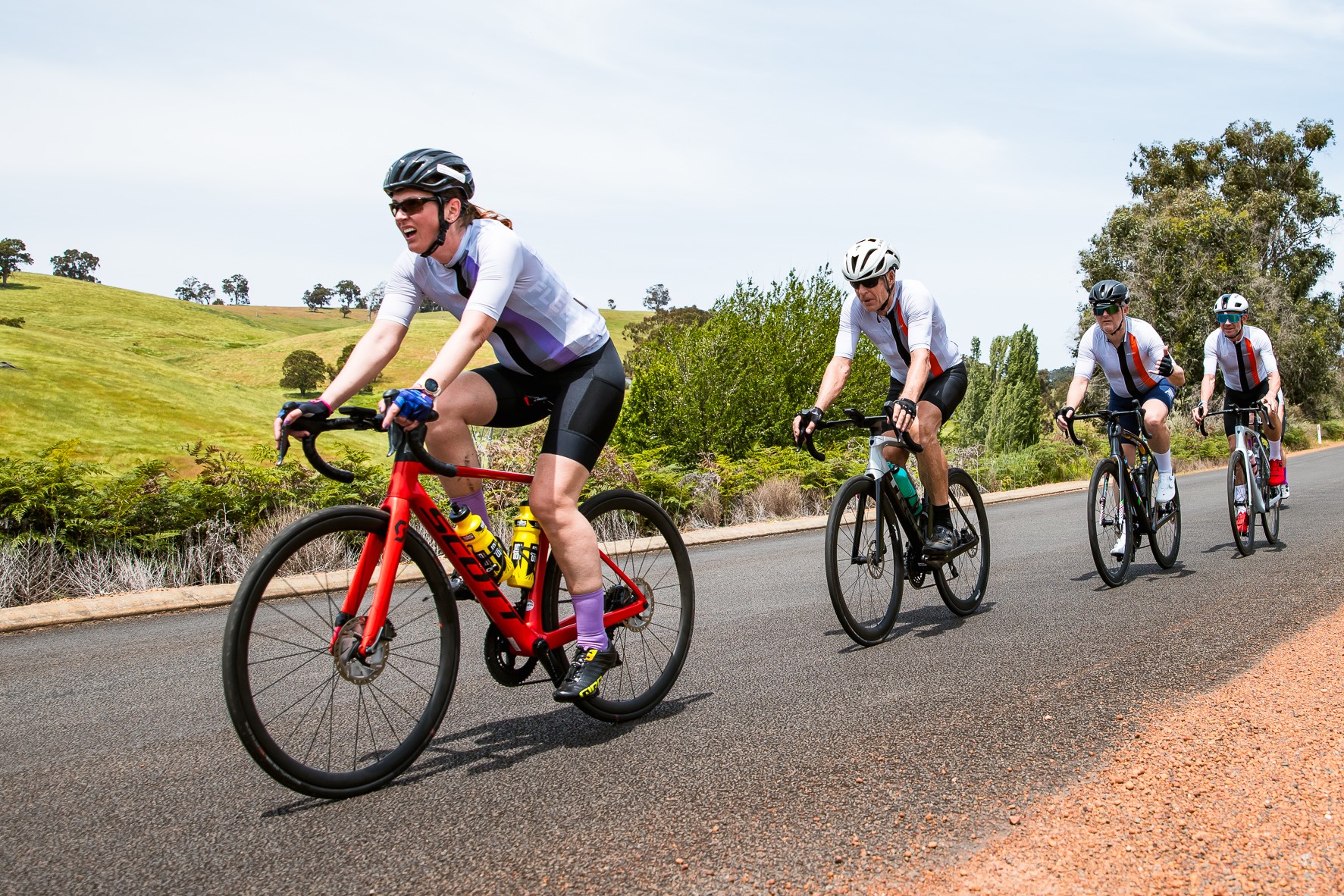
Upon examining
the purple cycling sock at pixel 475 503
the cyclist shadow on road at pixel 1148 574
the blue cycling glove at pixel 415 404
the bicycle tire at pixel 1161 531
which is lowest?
the cyclist shadow on road at pixel 1148 574

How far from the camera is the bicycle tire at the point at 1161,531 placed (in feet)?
25.7

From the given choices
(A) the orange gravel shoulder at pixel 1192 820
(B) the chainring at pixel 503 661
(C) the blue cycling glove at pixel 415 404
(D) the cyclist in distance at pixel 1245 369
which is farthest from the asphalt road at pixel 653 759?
(D) the cyclist in distance at pixel 1245 369

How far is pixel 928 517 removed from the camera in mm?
6219

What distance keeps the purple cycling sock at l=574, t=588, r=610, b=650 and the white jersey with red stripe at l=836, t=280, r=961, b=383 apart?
2391 mm

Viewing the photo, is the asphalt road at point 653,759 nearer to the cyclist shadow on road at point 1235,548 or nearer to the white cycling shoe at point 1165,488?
the white cycling shoe at point 1165,488

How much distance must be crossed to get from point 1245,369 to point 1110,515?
3.54 meters

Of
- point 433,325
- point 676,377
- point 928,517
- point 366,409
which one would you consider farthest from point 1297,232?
point 433,325

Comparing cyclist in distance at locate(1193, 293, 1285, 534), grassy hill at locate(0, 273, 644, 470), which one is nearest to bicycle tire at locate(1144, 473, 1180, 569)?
cyclist in distance at locate(1193, 293, 1285, 534)

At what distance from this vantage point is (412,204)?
3600 mm

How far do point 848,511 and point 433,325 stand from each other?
129206 mm

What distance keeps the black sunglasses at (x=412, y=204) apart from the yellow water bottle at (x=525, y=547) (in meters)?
1.16

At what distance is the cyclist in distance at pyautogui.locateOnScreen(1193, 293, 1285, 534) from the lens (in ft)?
31.3

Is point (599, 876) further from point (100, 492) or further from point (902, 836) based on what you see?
point (100, 492)

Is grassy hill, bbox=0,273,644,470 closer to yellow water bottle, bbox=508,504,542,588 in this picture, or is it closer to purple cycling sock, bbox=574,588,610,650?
yellow water bottle, bbox=508,504,542,588
